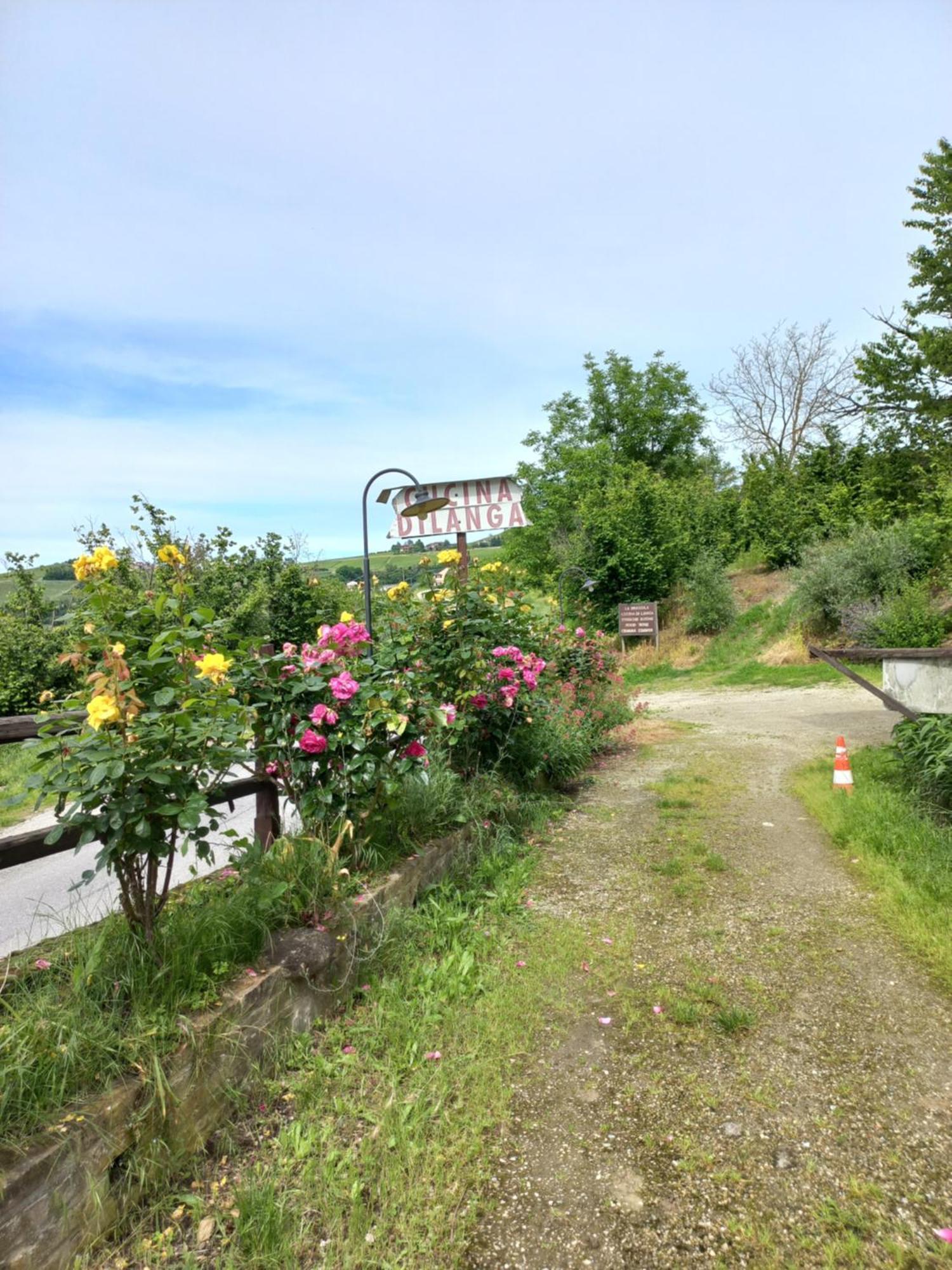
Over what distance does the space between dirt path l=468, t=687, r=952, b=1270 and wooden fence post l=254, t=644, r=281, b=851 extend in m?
1.54

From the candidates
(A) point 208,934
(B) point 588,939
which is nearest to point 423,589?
(B) point 588,939

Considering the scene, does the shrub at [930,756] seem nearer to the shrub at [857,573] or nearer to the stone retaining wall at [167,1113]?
the stone retaining wall at [167,1113]

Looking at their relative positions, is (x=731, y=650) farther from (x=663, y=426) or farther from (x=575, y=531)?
(x=663, y=426)

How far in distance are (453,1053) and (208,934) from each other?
3.14 feet

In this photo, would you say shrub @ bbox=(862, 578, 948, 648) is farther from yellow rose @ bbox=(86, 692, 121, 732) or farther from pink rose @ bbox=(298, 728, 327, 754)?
yellow rose @ bbox=(86, 692, 121, 732)

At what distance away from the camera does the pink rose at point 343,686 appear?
2.98 m

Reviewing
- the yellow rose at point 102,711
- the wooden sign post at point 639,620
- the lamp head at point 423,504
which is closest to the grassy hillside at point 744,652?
the wooden sign post at point 639,620

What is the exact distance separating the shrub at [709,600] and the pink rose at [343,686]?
17148 mm

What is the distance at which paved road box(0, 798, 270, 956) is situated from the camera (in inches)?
138

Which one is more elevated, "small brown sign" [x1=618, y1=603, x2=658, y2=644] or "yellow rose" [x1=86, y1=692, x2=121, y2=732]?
"yellow rose" [x1=86, y1=692, x2=121, y2=732]

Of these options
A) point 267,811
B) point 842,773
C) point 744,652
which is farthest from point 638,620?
point 267,811

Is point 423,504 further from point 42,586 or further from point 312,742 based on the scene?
point 42,586

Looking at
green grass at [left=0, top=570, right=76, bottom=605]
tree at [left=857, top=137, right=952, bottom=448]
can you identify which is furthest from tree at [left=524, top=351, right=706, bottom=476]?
green grass at [left=0, top=570, right=76, bottom=605]

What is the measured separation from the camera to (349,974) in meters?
2.71
